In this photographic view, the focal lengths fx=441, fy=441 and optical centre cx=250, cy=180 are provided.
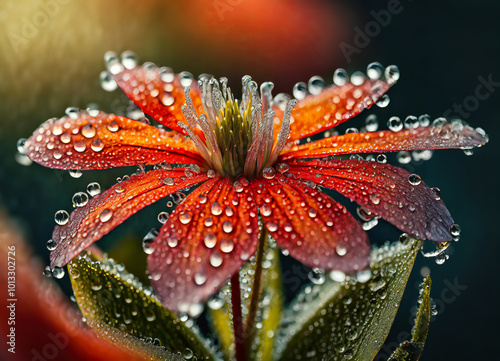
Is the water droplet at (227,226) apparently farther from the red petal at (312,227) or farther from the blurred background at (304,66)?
the blurred background at (304,66)

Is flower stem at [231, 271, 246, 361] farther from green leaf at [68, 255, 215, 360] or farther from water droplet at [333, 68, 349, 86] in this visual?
water droplet at [333, 68, 349, 86]

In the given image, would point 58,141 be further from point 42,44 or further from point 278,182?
point 42,44

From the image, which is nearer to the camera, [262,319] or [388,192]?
[388,192]

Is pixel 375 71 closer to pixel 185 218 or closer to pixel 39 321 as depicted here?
pixel 185 218

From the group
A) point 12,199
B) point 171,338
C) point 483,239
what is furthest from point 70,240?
point 483,239
